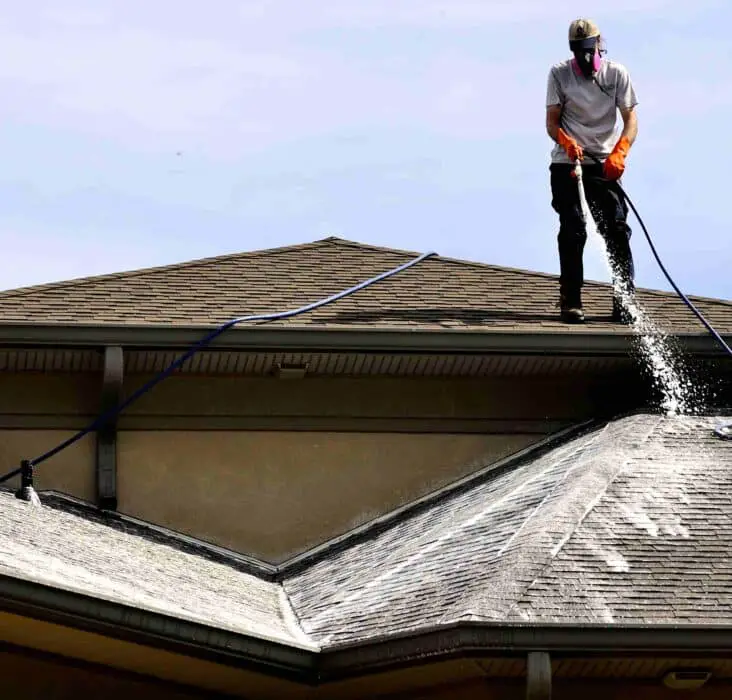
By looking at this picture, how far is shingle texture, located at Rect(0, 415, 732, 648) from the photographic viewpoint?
10062 mm

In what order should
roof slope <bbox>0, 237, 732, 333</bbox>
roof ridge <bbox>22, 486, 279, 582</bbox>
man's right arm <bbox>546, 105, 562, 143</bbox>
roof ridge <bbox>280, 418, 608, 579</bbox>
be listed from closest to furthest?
roof ridge <bbox>22, 486, 279, 582</bbox> < roof ridge <bbox>280, 418, 608, 579</bbox> < roof slope <bbox>0, 237, 732, 333</bbox> < man's right arm <bbox>546, 105, 562, 143</bbox>

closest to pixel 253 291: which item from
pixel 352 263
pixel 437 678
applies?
pixel 352 263

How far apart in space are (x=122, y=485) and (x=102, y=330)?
1.10m

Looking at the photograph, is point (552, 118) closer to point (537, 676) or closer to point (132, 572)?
point (132, 572)

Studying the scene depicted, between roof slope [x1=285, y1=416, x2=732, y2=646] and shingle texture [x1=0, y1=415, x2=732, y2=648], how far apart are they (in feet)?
0.04

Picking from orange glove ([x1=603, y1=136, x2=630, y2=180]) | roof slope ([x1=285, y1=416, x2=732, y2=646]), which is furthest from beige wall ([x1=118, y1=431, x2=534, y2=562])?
orange glove ([x1=603, y1=136, x2=630, y2=180])

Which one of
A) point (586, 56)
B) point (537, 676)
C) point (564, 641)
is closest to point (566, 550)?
point (564, 641)

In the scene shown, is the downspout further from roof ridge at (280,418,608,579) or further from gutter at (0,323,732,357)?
gutter at (0,323,732,357)

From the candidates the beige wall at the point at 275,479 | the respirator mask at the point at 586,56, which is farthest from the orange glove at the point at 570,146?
the beige wall at the point at 275,479

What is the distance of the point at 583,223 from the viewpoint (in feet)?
46.8

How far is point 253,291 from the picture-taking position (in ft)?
48.9

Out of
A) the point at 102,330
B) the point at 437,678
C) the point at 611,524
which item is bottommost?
the point at 437,678

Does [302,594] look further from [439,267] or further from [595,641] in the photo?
[439,267]

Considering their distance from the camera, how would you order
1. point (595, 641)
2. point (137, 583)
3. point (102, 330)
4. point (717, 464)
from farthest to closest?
point (102, 330) < point (717, 464) < point (137, 583) < point (595, 641)
